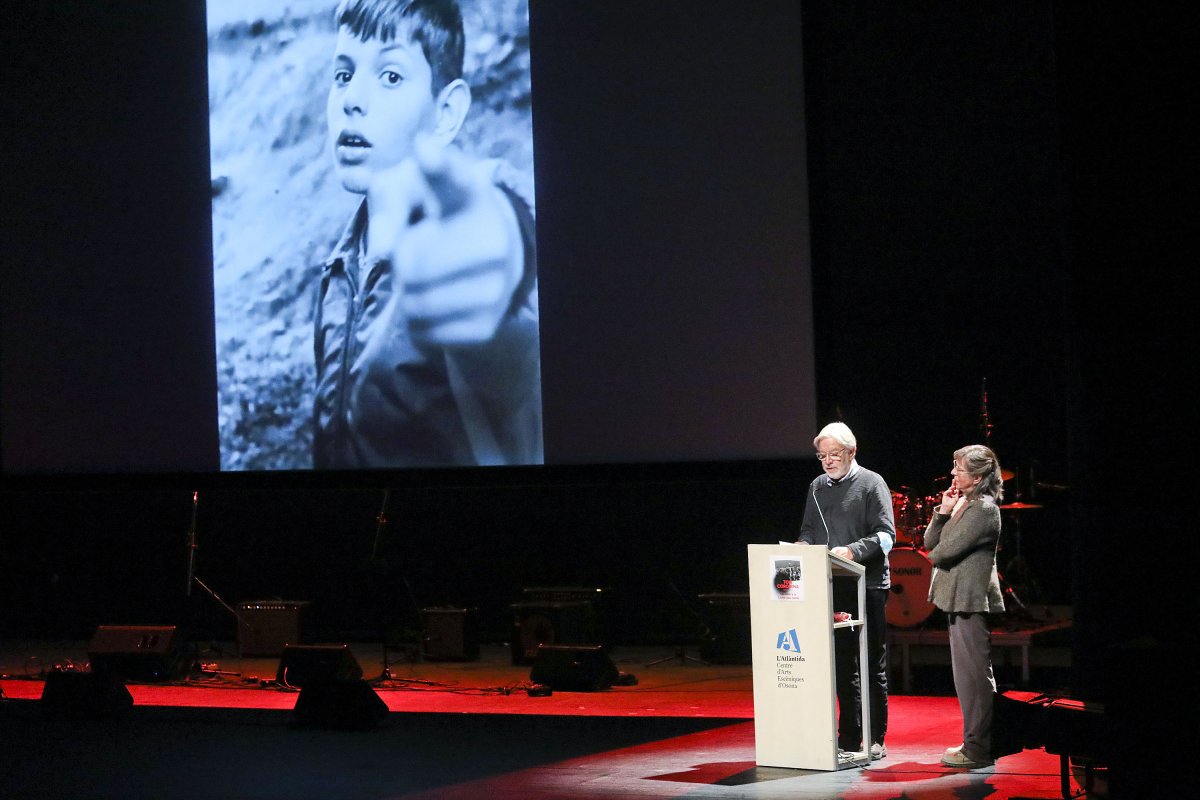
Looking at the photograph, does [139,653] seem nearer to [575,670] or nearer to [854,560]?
[575,670]

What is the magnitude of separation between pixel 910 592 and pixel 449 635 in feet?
10.9

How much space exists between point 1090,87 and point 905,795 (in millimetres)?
3030

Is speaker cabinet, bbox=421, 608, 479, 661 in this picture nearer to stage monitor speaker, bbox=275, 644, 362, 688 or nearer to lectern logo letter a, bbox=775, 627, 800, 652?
stage monitor speaker, bbox=275, 644, 362, 688

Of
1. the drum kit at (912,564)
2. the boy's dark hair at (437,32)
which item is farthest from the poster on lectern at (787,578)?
the boy's dark hair at (437,32)

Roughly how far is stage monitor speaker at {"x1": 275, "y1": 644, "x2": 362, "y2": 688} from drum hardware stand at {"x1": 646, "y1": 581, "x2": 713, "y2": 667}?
7.20ft

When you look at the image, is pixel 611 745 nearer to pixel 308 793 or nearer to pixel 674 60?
pixel 308 793

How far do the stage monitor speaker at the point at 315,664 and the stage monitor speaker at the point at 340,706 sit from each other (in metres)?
0.25

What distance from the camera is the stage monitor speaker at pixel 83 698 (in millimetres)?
7480

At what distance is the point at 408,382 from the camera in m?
9.51

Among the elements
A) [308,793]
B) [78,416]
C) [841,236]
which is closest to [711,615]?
[841,236]

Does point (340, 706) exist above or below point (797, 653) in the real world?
below

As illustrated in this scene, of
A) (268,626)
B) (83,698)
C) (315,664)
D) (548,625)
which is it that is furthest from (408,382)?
(83,698)

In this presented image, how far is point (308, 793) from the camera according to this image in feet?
18.1

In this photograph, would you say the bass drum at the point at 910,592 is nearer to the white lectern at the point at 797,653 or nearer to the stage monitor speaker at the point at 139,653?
the white lectern at the point at 797,653
